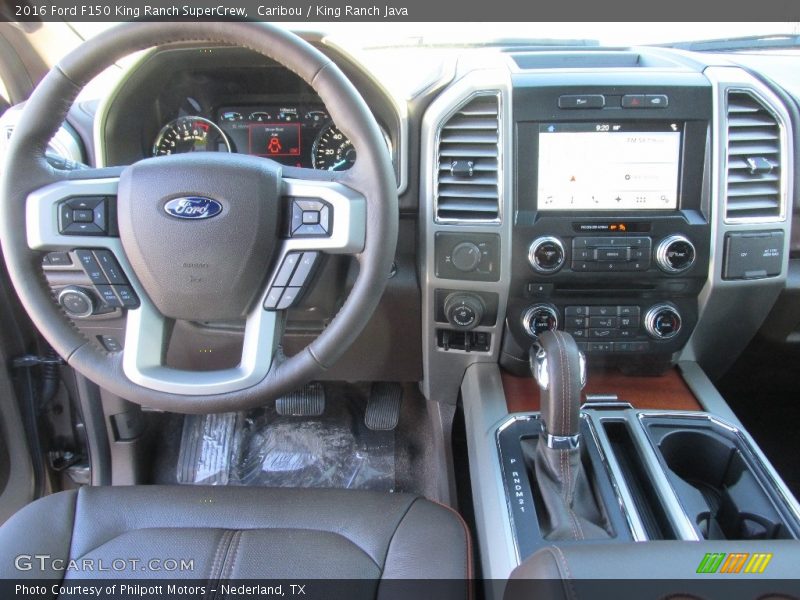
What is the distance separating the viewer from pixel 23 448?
5.94 feet

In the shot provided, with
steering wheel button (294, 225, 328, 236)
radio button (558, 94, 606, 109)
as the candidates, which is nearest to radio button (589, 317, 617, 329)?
radio button (558, 94, 606, 109)

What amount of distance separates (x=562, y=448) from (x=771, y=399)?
1.21m

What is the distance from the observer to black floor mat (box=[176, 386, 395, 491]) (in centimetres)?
204

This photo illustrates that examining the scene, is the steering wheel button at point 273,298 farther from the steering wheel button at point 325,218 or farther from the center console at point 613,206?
the center console at point 613,206

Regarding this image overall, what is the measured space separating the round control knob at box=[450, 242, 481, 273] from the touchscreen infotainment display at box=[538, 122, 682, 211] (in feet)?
0.57

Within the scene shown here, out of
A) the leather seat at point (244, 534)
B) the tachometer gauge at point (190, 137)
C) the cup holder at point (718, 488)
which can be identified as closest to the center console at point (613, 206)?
the cup holder at point (718, 488)

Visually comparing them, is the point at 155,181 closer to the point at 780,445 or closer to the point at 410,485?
the point at 410,485

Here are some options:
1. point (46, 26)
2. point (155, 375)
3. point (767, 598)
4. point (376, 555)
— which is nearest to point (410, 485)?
point (376, 555)

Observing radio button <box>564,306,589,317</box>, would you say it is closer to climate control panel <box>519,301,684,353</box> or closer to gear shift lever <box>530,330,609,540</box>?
climate control panel <box>519,301,684,353</box>

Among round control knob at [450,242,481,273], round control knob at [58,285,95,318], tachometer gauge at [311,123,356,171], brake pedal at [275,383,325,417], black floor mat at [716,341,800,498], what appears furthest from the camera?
brake pedal at [275,383,325,417]

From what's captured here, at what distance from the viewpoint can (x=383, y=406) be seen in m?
2.03

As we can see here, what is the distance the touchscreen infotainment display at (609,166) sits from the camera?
4.62 feet

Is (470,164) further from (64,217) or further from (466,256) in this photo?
(64,217)

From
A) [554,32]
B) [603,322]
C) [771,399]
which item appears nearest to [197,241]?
[603,322]
